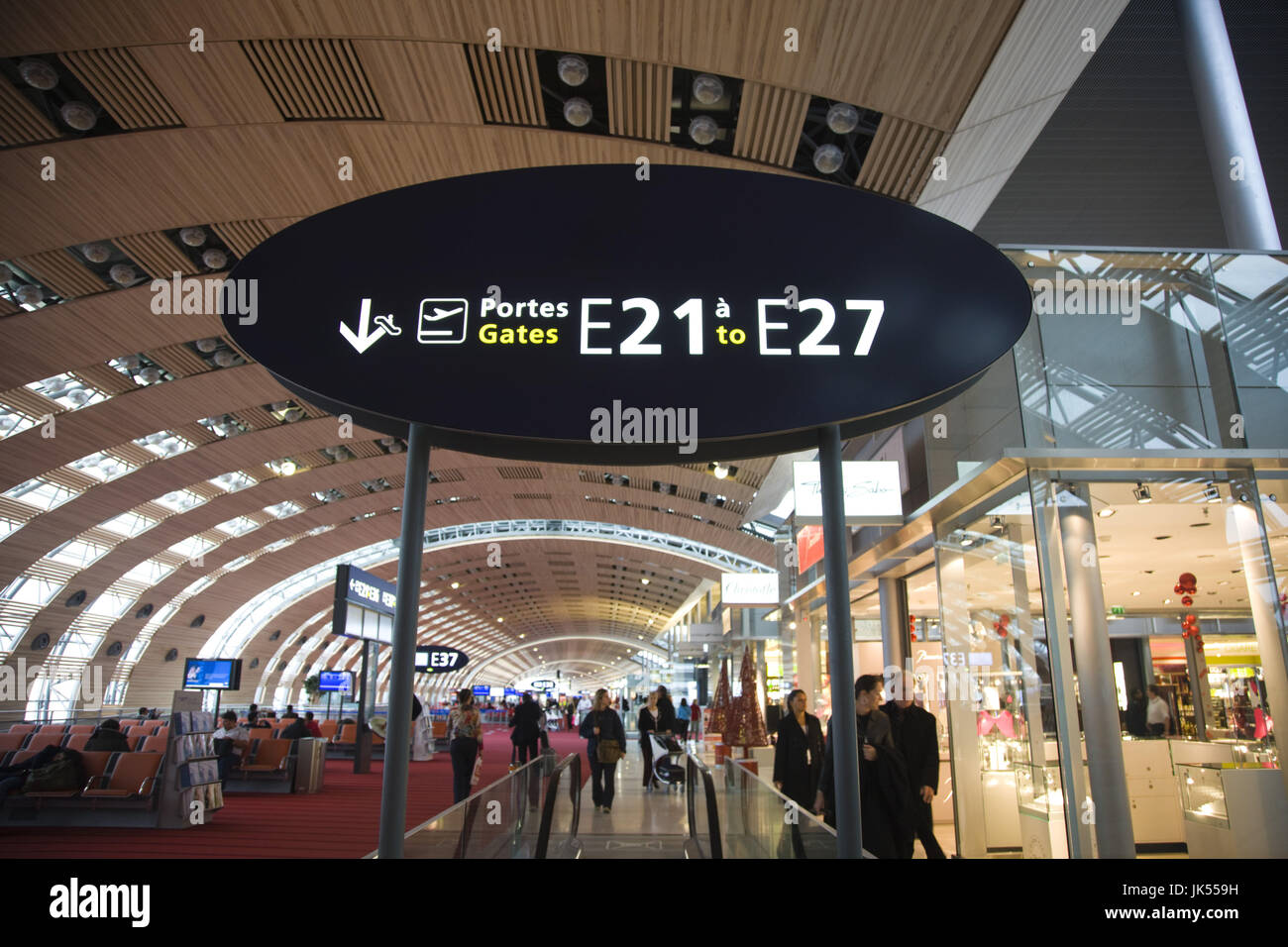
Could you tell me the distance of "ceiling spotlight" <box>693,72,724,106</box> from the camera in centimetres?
890

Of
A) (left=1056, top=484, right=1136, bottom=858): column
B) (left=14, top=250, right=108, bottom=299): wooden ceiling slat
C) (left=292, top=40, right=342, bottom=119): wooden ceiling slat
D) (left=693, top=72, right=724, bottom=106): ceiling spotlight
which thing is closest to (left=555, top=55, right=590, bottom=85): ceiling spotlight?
(left=693, top=72, right=724, bottom=106): ceiling spotlight

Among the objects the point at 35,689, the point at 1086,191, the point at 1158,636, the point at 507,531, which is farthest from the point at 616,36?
the point at 35,689

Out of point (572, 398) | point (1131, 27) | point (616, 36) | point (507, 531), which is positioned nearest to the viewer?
point (572, 398)

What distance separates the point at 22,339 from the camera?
14.2 metres

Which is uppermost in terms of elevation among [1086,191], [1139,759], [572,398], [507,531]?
[1086,191]

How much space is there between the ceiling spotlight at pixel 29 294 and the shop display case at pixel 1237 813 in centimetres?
1838

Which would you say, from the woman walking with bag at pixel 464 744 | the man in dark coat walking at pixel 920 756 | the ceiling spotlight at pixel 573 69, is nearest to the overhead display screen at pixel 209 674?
the woman walking with bag at pixel 464 744

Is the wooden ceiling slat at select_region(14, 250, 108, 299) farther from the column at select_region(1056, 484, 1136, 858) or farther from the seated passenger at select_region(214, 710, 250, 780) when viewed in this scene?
the column at select_region(1056, 484, 1136, 858)

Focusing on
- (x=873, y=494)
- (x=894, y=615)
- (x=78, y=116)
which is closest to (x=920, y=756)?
(x=873, y=494)

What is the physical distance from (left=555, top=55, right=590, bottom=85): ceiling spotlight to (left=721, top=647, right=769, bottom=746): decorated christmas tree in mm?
11376

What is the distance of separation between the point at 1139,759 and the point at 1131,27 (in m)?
11.1

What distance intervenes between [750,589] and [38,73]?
18.1 m

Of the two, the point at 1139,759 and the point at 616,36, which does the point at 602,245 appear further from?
the point at 1139,759

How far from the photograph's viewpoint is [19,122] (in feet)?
32.0
